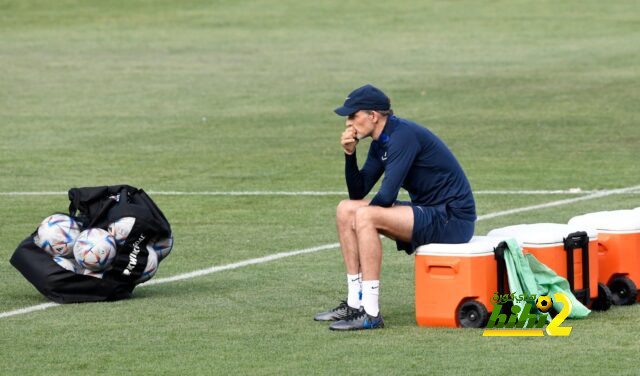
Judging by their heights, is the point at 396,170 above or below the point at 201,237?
above

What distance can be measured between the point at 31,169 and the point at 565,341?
38.6ft

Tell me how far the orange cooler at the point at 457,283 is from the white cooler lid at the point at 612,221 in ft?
4.21

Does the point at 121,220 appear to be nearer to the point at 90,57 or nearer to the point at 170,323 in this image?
the point at 170,323

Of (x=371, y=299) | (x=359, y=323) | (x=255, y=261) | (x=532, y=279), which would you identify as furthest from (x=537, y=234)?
(x=255, y=261)

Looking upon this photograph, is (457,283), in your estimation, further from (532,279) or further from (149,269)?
(149,269)

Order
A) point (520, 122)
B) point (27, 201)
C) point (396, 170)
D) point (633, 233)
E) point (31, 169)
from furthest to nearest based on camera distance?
point (520, 122), point (31, 169), point (27, 201), point (633, 233), point (396, 170)

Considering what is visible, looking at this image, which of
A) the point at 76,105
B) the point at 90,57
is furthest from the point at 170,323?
the point at 90,57

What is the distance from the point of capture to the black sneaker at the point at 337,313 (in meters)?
10.8

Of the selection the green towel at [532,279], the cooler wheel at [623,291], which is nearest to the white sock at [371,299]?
the green towel at [532,279]

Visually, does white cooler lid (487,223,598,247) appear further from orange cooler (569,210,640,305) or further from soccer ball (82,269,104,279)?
soccer ball (82,269,104,279)

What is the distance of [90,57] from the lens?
34469mm

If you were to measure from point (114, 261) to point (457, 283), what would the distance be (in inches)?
106

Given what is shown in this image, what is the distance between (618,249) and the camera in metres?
11.6

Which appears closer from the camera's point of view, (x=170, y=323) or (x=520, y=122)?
(x=170, y=323)
